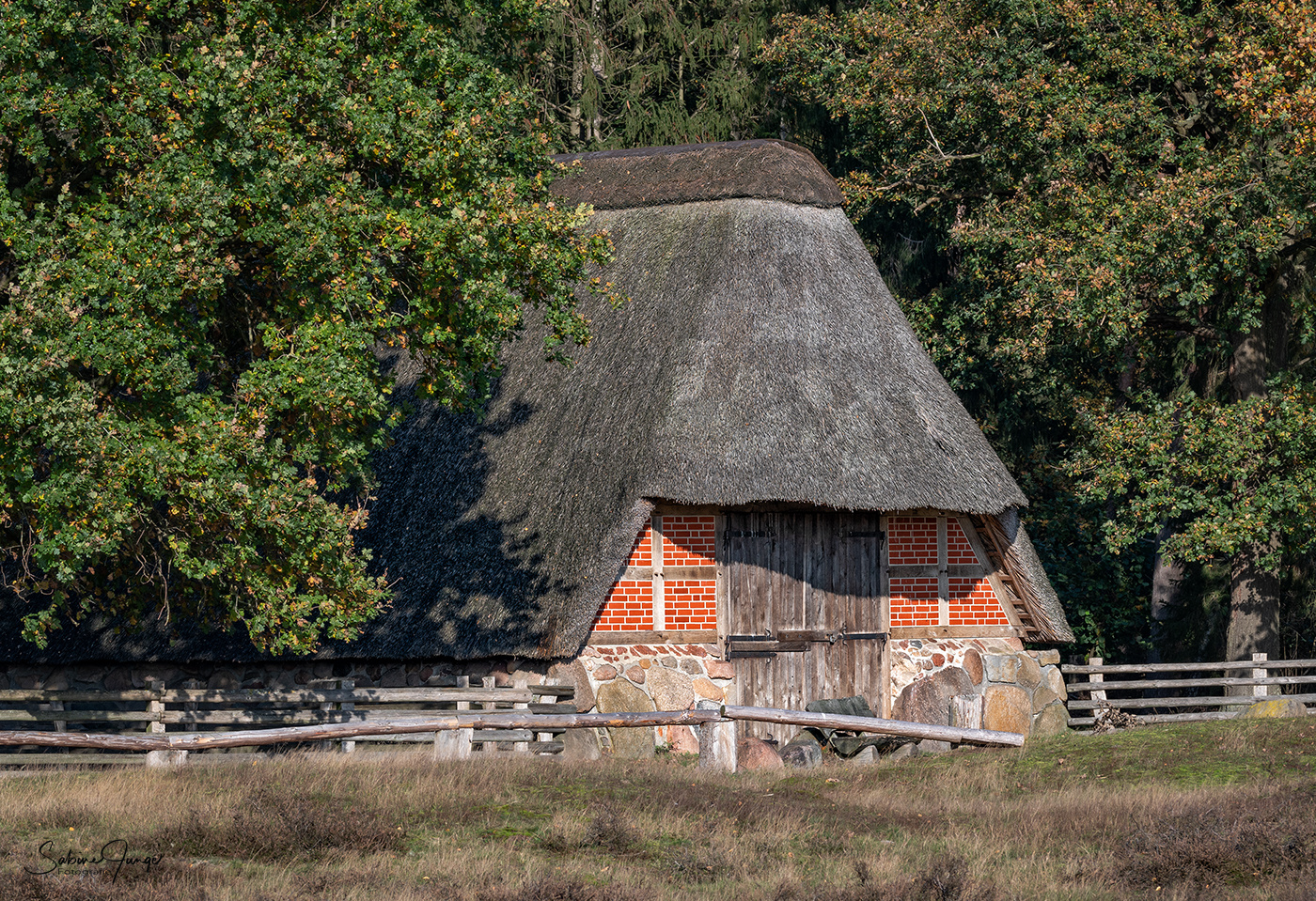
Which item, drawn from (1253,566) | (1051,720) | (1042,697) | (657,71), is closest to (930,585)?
(1042,697)

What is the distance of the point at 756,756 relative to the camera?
47.7 ft

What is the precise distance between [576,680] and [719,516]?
265 centimetres

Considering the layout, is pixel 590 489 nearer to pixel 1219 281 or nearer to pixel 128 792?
pixel 128 792

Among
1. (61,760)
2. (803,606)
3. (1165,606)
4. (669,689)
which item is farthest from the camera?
(1165,606)

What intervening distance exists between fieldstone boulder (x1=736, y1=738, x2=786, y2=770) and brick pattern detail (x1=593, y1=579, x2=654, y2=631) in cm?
229

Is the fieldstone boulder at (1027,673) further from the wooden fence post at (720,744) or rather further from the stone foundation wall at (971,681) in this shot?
the wooden fence post at (720,744)

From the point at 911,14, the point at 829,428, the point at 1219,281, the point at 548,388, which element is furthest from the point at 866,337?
the point at 911,14

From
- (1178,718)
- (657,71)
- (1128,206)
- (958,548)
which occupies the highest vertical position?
(657,71)

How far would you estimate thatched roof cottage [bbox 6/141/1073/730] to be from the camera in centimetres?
1600

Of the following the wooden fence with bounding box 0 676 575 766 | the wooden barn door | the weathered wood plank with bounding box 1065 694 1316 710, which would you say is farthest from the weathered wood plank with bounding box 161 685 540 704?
the weathered wood plank with bounding box 1065 694 1316 710

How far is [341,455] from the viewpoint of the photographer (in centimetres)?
1205

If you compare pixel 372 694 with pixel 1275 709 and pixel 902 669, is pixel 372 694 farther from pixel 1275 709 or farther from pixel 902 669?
pixel 1275 709

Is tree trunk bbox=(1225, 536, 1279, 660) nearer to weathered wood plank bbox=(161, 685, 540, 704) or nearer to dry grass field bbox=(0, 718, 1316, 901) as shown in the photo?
dry grass field bbox=(0, 718, 1316, 901)

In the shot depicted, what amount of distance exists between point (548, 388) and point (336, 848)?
977 centimetres
